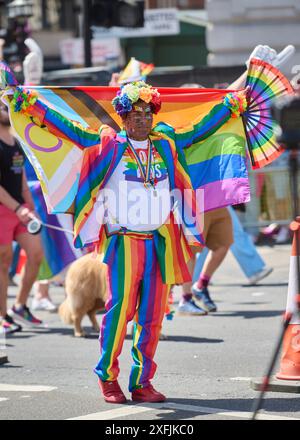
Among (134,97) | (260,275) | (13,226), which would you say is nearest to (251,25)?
(260,275)

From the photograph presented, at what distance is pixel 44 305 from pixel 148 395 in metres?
5.42

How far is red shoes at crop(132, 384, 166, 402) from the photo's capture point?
7.45m

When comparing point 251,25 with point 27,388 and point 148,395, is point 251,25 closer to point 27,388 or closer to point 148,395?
point 27,388

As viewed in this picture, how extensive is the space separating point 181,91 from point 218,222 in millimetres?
3529

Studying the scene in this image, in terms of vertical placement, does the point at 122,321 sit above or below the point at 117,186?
below

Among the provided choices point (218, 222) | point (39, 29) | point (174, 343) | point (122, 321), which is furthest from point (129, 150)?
point (39, 29)

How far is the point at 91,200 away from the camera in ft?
24.5

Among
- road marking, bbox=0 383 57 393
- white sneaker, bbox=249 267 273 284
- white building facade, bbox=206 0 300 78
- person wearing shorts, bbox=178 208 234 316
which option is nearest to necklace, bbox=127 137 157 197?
road marking, bbox=0 383 57 393

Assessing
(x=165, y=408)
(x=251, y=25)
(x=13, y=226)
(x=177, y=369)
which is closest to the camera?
(x=165, y=408)

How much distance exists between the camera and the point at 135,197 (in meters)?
7.39

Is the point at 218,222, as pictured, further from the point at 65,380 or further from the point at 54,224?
the point at 65,380

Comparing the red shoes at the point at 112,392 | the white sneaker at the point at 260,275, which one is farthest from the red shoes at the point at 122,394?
the white sneaker at the point at 260,275

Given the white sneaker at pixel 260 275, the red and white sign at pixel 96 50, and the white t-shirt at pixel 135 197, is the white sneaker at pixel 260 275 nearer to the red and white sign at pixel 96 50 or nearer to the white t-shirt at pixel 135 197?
the white t-shirt at pixel 135 197
